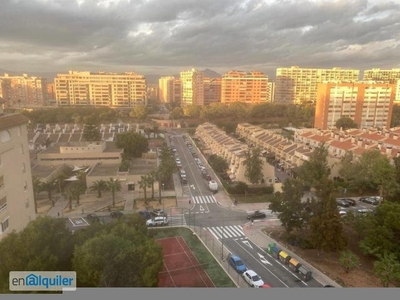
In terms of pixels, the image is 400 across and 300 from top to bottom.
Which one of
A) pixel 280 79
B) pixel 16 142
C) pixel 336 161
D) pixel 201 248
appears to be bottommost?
pixel 201 248

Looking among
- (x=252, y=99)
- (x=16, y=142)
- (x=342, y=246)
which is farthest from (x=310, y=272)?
(x=252, y=99)

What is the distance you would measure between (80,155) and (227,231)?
28.2 feet

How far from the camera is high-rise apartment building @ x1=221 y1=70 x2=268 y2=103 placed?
124 ft

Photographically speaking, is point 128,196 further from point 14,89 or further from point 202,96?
point 202,96

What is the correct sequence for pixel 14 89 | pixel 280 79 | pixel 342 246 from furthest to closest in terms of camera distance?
pixel 280 79, pixel 14 89, pixel 342 246

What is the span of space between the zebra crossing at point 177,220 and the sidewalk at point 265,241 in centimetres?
192

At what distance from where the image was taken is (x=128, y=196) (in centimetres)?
1144

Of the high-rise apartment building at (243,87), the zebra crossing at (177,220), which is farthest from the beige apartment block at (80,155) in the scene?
the high-rise apartment building at (243,87)

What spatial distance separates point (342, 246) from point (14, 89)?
30.4 metres

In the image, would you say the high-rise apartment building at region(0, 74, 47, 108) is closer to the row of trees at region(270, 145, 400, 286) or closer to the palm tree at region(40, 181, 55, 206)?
the palm tree at region(40, 181, 55, 206)

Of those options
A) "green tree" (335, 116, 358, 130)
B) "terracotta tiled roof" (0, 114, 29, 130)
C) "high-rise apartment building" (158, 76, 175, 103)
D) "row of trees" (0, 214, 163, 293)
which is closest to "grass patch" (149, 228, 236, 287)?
"row of trees" (0, 214, 163, 293)

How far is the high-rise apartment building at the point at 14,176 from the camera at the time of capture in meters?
5.90

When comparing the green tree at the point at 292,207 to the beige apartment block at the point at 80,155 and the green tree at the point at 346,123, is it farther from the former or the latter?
the green tree at the point at 346,123

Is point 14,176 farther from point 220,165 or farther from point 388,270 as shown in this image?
point 220,165
